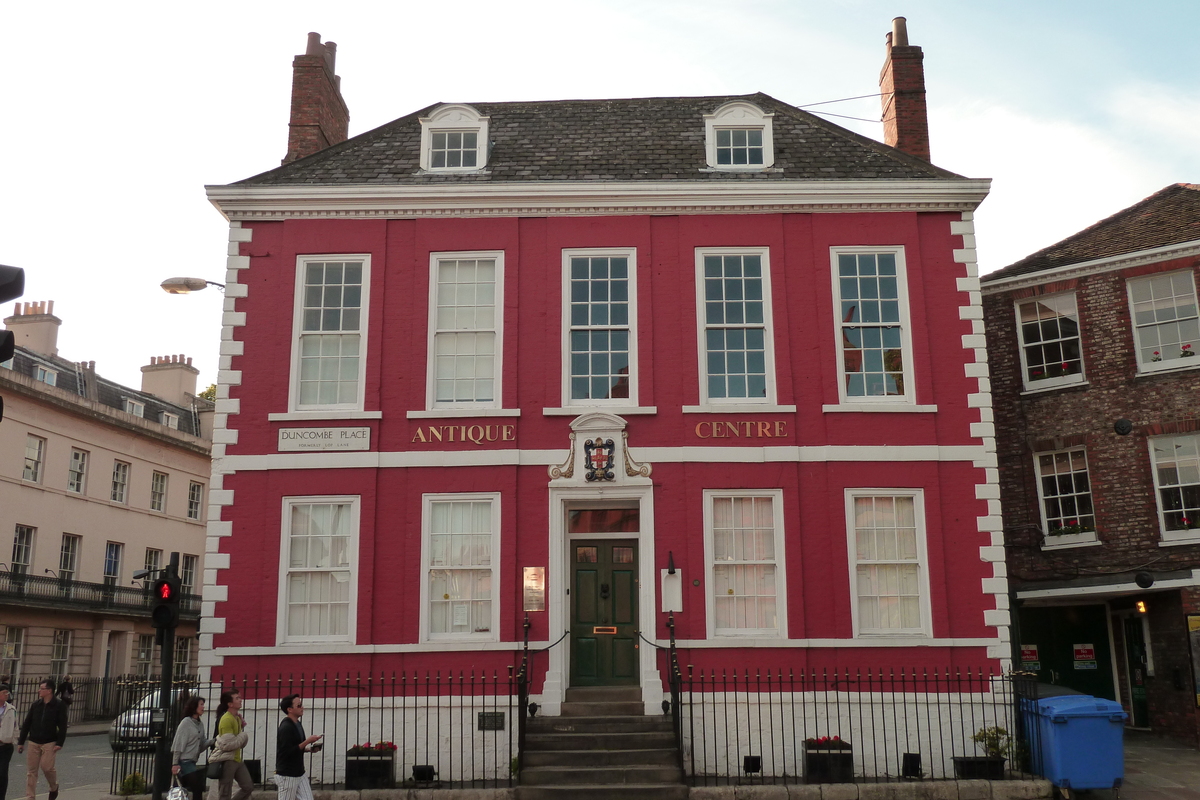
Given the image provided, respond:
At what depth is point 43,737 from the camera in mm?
13859

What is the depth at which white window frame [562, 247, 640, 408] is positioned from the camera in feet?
50.7

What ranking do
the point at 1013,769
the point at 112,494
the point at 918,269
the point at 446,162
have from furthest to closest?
the point at 112,494 → the point at 446,162 → the point at 918,269 → the point at 1013,769

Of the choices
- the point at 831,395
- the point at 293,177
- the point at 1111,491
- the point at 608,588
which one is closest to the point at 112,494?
the point at 293,177

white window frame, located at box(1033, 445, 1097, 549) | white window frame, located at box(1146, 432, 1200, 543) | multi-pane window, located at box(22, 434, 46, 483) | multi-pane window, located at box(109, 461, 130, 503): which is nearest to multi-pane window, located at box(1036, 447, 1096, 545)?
white window frame, located at box(1033, 445, 1097, 549)

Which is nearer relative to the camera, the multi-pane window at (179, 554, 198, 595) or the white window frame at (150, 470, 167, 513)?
the white window frame at (150, 470, 167, 513)

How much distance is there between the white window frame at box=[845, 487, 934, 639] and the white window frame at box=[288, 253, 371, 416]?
743 cm

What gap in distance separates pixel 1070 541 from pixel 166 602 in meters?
15.2

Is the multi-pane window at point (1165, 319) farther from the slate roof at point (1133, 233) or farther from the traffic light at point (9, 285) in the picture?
the traffic light at point (9, 285)

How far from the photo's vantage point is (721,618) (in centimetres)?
1482

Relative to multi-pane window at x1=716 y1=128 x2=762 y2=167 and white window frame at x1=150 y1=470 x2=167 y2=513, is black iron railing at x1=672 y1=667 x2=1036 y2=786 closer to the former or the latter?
multi-pane window at x1=716 y1=128 x2=762 y2=167

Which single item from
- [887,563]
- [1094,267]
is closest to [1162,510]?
[1094,267]

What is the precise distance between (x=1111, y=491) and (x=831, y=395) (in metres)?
6.54

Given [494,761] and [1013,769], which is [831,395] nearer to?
[1013,769]

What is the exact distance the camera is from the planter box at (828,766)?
13.1 m
